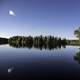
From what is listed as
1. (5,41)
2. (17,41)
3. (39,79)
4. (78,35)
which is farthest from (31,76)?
(5,41)

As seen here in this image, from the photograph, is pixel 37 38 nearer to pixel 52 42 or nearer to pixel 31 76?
pixel 52 42

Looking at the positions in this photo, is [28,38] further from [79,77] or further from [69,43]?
[79,77]

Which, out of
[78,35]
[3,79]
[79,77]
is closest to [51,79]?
[79,77]

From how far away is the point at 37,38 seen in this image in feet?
316

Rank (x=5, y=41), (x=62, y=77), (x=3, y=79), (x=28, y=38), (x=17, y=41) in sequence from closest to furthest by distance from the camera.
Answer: (x=3, y=79), (x=62, y=77), (x=28, y=38), (x=17, y=41), (x=5, y=41)

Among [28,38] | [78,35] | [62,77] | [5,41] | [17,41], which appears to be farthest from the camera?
[5,41]

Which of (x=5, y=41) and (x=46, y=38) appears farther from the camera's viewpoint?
(x=5, y=41)

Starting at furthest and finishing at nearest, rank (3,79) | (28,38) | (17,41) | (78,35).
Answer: (17,41), (28,38), (78,35), (3,79)

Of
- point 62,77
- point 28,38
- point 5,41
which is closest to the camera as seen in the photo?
point 62,77

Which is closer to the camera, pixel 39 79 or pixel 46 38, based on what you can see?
pixel 39 79

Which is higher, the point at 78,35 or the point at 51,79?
the point at 78,35

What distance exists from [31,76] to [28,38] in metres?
81.0

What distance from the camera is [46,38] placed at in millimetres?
96938

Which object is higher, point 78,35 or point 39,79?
point 78,35
